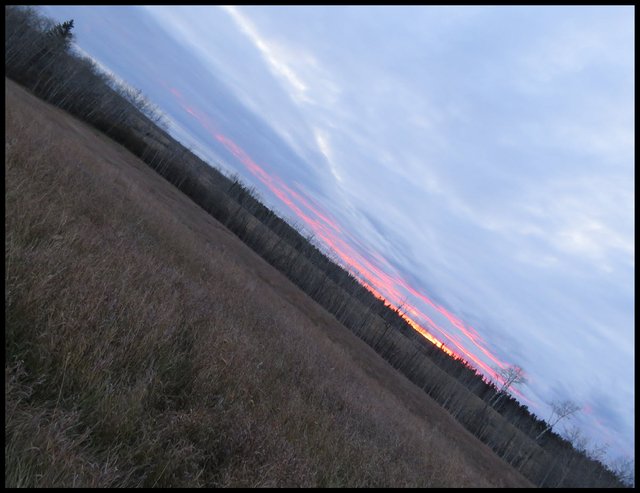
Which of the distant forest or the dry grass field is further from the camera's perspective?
the distant forest

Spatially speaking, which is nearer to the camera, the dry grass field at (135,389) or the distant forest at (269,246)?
the dry grass field at (135,389)

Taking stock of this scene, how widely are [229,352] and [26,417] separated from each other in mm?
3665

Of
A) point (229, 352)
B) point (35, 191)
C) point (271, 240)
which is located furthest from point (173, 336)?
point (271, 240)

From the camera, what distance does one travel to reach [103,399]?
3764 mm

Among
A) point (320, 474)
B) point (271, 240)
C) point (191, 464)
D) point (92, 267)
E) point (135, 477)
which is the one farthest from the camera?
point (271, 240)

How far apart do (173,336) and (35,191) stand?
16.5 ft

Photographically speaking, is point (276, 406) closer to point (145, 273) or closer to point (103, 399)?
point (103, 399)

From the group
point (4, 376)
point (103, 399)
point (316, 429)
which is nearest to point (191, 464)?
point (103, 399)

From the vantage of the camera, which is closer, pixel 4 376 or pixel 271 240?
pixel 4 376

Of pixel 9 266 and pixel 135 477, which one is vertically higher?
pixel 9 266

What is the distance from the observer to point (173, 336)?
19.2 feet

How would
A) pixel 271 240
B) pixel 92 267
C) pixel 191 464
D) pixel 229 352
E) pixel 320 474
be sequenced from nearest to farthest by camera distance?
pixel 191 464, pixel 320 474, pixel 92 267, pixel 229 352, pixel 271 240

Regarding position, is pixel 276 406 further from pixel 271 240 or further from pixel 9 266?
pixel 271 240

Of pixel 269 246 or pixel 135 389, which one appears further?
pixel 269 246
